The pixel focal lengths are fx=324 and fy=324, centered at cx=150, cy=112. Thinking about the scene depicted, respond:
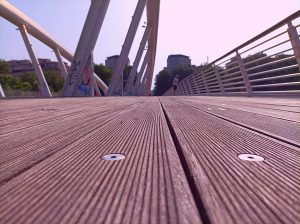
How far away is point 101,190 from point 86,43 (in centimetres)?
1163

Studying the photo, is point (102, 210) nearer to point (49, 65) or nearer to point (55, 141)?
point (55, 141)

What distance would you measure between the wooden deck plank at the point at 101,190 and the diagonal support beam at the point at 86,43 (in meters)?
11.1

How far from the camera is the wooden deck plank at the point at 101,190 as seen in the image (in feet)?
1.78

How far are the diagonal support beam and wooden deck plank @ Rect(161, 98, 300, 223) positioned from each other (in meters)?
11.0

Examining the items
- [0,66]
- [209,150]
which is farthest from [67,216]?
[0,66]

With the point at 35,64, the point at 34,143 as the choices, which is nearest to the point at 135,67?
the point at 35,64

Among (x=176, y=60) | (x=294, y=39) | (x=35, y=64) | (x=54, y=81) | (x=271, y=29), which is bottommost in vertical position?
(x=294, y=39)

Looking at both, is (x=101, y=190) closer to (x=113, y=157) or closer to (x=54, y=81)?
(x=113, y=157)

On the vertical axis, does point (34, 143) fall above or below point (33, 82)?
below

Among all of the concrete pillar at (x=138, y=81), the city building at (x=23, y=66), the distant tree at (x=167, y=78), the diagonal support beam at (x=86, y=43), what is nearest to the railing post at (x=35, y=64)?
the diagonal support beam at (x=86, y=43)

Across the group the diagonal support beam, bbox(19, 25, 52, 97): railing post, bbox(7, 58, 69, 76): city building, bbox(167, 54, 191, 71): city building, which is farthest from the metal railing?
bbox(7, 58, 69, 76): city building

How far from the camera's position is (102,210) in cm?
56

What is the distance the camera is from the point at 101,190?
663mm

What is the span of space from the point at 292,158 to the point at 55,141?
0.80 m
